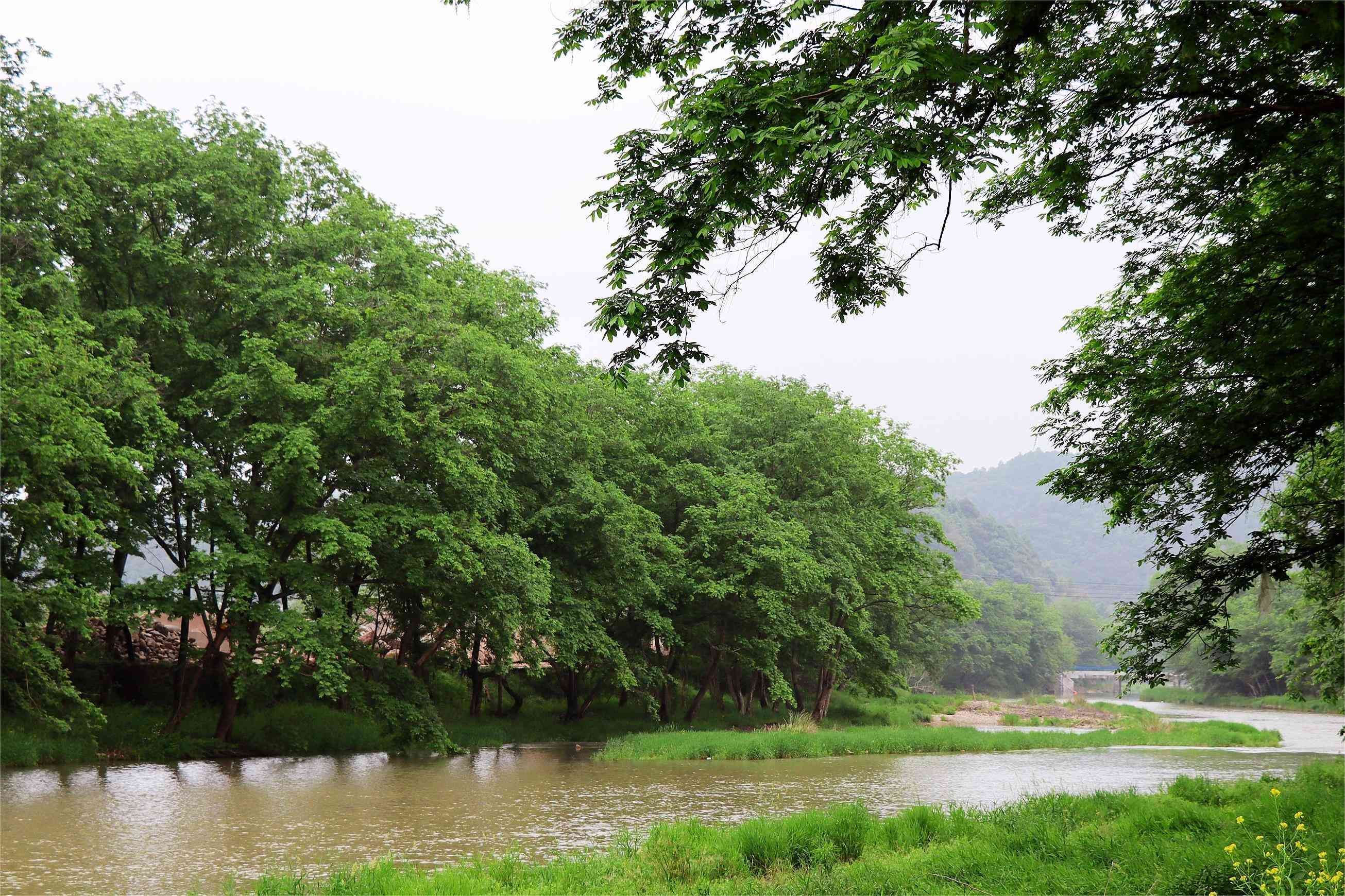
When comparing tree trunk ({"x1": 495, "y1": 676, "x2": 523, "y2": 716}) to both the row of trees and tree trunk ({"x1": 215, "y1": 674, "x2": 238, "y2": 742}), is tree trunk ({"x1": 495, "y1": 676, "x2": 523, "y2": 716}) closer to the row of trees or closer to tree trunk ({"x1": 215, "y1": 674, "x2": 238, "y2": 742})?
the row of trees

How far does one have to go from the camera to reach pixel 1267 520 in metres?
14.2

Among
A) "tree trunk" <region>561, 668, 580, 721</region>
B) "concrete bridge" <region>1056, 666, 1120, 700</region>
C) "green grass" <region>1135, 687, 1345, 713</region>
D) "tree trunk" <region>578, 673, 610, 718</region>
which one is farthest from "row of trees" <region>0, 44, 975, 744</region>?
"concrete bridge" <region>1056, 666, 1120, 700</region>

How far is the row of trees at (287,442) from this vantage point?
2030cm

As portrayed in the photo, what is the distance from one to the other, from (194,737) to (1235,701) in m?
81.0

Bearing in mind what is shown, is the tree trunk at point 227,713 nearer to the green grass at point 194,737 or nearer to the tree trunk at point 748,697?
the green grass at point 194,737

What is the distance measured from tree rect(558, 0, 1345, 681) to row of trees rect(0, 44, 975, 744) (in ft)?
49.6

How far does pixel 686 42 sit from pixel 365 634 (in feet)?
130

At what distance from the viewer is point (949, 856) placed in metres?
10.5

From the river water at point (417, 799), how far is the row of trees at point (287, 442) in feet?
7.98

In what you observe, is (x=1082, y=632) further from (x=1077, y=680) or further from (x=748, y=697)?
(x=748, y=697)

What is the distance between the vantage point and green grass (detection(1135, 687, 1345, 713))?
63.5 m

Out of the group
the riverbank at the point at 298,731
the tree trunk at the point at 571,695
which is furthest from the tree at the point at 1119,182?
the tree trunk at the point at 571,695

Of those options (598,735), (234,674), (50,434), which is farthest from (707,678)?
(50,434)

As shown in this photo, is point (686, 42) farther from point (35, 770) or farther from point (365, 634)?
point (365, 634)
